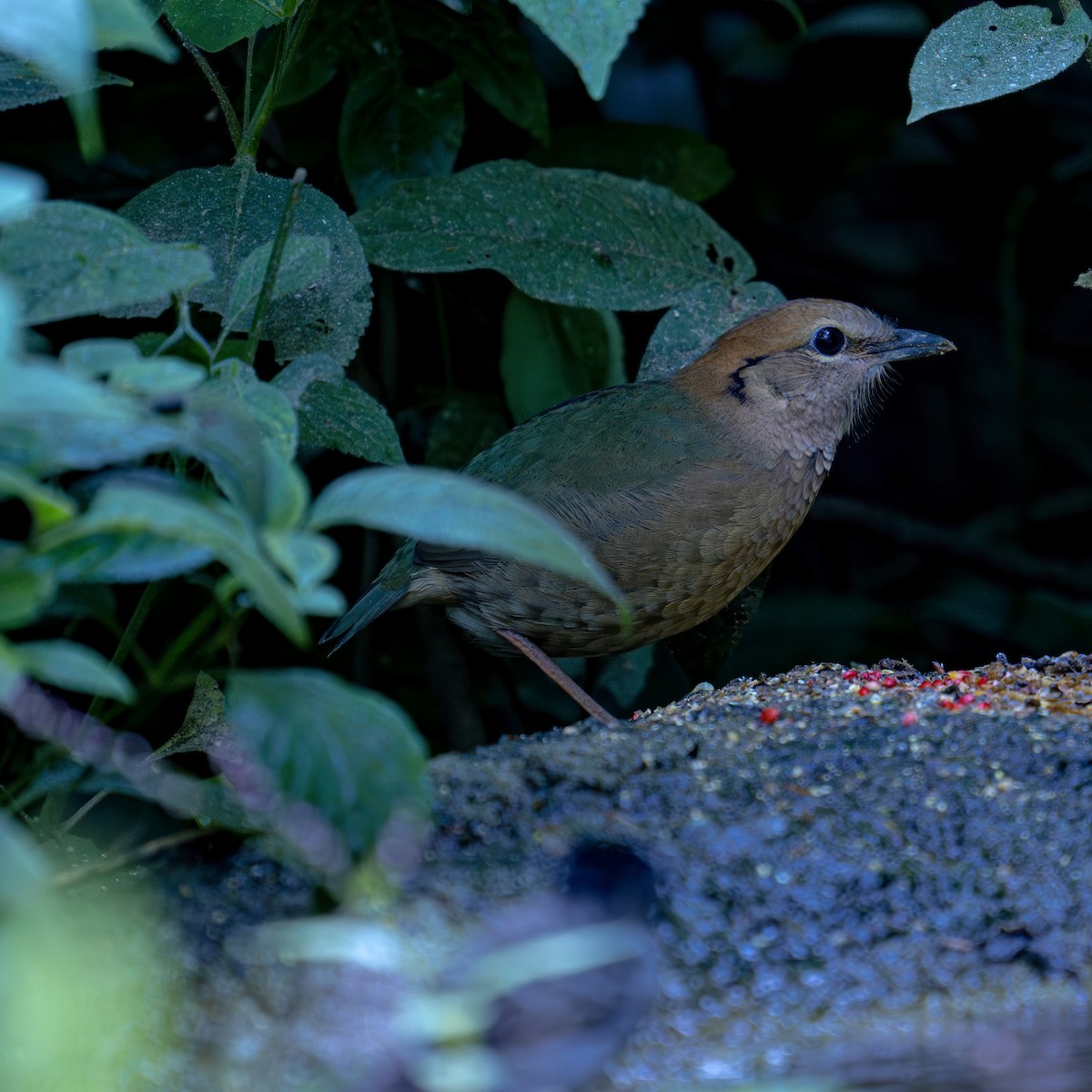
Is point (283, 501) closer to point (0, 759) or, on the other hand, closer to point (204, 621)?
point (204, 621)

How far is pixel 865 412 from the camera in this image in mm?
2592

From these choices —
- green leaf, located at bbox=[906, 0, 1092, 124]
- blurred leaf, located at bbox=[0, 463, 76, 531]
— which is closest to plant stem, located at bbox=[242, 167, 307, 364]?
blurred leaf, located at bbox=[0, 463, 76, 531]

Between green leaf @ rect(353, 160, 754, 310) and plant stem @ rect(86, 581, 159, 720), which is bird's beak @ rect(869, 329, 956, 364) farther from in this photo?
plant stem @ rect(86, 581, 159, 720)

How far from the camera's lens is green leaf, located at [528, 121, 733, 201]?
2.68 metres

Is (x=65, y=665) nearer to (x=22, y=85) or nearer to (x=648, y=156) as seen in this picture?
(x=22, y=85)

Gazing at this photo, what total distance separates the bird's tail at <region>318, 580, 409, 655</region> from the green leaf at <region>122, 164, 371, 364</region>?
25.0 inches

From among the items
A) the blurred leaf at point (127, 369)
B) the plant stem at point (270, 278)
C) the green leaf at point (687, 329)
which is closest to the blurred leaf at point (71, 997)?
the blurred leaf at point (127, 369)

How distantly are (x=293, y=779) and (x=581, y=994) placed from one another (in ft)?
0.79

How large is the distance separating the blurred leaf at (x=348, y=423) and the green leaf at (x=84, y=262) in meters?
0.52

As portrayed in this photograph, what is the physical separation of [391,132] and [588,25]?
4.08ft

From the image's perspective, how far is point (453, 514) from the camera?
96cm

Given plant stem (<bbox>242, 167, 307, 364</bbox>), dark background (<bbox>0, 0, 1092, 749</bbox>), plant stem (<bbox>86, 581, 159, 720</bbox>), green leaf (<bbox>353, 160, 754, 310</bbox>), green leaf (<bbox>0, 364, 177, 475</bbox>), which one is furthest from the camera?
dark background (<bbox>0, 0, 1092, 749</bbox>)

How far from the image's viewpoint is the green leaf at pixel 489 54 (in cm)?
242

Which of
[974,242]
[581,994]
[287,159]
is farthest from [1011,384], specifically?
[581,994]
